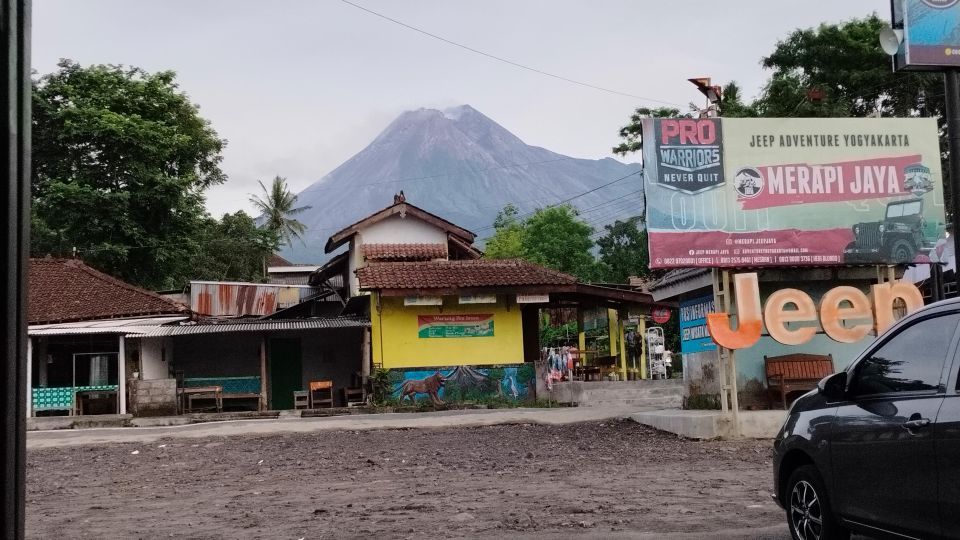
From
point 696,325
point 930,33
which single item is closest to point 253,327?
point 696,325

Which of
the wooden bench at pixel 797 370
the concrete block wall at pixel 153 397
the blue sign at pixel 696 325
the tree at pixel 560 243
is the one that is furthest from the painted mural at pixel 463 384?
the tree at pixel 560 243

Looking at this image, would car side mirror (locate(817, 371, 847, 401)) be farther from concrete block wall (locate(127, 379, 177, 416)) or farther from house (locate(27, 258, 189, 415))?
house (locate(27, 258, 189, 415))

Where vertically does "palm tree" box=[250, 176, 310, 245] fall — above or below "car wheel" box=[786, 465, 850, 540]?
above

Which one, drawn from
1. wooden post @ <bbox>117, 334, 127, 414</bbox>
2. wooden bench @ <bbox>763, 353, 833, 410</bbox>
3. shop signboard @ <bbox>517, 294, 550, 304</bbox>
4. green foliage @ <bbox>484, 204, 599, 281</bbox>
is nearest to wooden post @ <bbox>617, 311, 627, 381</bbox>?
shop signboard @ <bbox>517, 294, 550, 304</bbox>

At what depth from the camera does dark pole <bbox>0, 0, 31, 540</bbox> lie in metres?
2.28

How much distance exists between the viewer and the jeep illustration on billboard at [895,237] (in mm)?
14742

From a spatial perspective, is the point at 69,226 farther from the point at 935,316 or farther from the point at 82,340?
the point at 935,316

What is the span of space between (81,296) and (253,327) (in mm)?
6787

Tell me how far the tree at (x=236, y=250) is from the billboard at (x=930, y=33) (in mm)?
41194

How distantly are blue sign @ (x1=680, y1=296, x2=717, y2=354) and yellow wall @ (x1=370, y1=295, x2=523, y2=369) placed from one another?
866cm

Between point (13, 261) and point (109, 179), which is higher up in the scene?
point (109, 179)

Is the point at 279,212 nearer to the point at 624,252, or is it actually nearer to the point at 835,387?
the point at 624,252

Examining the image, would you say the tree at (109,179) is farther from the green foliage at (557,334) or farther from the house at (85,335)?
the green foliage at (557,334)

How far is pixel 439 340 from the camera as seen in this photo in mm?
25125
